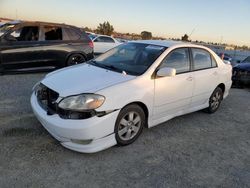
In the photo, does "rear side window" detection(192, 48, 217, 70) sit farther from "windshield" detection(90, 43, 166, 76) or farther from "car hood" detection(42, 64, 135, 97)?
"car hood" detection(42, 64, 135, 97)

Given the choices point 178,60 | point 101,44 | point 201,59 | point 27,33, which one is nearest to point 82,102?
point 178,60

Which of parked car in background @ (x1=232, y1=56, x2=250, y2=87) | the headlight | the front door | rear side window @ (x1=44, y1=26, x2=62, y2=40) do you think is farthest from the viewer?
parked car in background @ (x1=232, y1=56, x2=250, y2=87)

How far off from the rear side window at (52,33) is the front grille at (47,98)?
16.0 feet

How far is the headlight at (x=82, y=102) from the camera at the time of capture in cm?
371

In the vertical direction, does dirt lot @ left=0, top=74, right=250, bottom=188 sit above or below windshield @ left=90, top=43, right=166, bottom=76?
below

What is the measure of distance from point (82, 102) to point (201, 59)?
297 cm

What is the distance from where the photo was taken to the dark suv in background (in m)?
8.18

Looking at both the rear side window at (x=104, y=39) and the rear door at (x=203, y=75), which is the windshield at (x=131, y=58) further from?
the rear side window at (x=104, y=39)

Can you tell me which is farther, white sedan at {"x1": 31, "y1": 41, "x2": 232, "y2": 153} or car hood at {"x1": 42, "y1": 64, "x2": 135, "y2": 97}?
car hood at {"x1": 42, "y1": 64, "x2": 135, "y2": 97}

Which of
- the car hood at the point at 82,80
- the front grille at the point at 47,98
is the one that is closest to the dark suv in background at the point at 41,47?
the car hood at the point at 82,80

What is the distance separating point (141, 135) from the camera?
471 cm

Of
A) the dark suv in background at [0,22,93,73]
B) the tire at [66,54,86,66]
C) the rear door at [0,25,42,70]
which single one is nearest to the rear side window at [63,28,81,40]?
the dark suv in background at [0,22,93,73]

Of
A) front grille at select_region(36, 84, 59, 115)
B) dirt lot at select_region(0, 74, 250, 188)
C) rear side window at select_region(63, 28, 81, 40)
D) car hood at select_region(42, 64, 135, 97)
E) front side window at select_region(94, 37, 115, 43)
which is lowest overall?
dirt lot at select_region(0, 74, 250, 188)

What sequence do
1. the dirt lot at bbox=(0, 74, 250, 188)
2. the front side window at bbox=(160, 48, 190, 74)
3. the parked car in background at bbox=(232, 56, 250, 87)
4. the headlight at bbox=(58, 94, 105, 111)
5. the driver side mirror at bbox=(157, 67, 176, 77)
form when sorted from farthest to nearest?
the parked car in background at bbox=(232, 56, 250, 87), the front side window at bbox=(160, 48, 190, 74), the driver side mirror at bbox=(157, 67, 176, 77), the headlight at bbox=(58, 94, 105, 111), the dirt lot at bbox=(0, 74, 250, 188)
